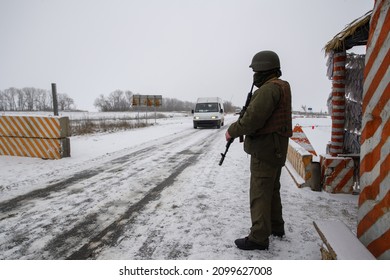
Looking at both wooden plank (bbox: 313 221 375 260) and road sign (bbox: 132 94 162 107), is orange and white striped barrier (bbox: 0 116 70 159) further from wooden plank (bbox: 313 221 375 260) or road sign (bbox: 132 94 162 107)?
road sign (bbox: 132 94 162 107)

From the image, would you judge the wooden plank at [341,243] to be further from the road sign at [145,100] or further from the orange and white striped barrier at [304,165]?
the road sign at [145,100]

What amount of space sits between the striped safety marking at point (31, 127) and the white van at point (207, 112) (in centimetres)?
1282

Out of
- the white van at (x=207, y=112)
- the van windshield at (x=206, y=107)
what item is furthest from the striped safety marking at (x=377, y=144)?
the van windshield at (x=206, y=107)

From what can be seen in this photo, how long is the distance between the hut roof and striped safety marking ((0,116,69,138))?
314 inches

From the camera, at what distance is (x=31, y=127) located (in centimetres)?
834

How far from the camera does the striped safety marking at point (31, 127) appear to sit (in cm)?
820

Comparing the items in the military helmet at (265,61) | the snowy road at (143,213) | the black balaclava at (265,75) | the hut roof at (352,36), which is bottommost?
the snowy road at (143,213)

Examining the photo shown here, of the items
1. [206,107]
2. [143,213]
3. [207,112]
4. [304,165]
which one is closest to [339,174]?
[304,165]

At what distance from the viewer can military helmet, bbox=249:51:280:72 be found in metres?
2.81

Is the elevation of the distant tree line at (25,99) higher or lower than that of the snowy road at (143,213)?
higher

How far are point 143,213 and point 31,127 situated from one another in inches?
260
